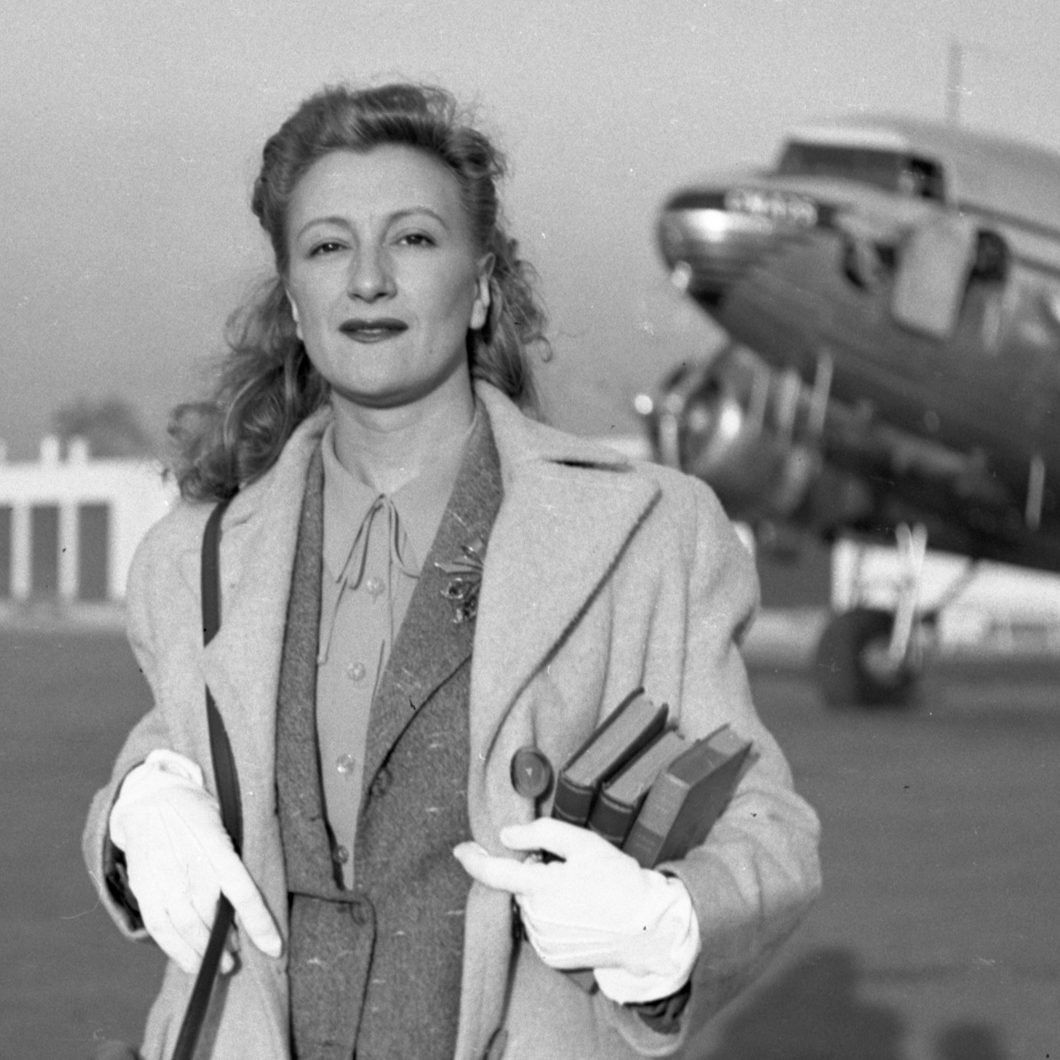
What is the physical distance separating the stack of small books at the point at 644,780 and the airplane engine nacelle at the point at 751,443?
12998 mm

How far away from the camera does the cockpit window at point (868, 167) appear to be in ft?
43.9

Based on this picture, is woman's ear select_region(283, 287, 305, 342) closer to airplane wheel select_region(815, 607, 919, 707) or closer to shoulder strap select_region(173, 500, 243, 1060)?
shoulder strap select_region(173, 500, 243, 1060)

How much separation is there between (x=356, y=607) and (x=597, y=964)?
45cm

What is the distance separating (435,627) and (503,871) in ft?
0.92

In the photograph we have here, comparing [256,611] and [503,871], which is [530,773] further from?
[256,611]

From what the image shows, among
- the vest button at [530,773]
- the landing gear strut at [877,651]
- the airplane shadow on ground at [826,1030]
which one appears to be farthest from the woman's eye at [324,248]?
the landing gear strut at [877,651]

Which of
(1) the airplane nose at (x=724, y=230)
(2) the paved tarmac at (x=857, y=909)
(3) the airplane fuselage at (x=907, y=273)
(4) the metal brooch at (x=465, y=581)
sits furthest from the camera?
(1) the airplane nose at (x=724, y=230)

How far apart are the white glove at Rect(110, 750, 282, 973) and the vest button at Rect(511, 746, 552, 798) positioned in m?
0.27

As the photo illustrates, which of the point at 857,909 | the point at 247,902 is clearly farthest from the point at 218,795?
the point at 857,909

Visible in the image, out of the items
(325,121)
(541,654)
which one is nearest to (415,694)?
(541,654)

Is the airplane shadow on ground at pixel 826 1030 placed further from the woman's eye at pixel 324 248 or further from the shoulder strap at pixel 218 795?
the woman's eye at pixel 324 248

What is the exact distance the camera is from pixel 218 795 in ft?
5.72

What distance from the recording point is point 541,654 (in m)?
1.73

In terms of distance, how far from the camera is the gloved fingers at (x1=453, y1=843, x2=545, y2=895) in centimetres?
159
